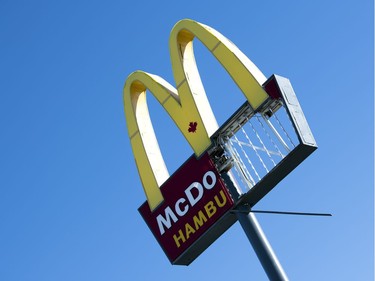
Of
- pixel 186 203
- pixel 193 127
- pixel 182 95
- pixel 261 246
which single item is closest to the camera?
pixel 261 246

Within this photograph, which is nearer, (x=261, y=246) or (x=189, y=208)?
(x=261, y=246)

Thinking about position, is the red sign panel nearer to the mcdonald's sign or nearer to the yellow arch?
the mcdonald's sign

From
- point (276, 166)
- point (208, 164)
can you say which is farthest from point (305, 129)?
point (208, 164)

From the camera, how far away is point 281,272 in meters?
20.0

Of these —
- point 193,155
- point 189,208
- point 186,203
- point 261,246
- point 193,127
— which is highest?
point 193,127

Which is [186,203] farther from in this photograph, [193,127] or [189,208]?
[193,127]

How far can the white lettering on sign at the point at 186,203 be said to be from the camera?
21406mm

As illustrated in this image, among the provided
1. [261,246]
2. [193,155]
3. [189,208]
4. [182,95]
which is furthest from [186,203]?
[182,95]

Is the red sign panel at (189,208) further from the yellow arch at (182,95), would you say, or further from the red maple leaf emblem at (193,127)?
the red maple leaf emblem at (193,127)

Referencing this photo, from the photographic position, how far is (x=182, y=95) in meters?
22.0

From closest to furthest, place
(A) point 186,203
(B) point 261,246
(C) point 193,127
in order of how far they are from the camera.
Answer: (B) point 261,246, (C) point 193,127, (A) point 186,203

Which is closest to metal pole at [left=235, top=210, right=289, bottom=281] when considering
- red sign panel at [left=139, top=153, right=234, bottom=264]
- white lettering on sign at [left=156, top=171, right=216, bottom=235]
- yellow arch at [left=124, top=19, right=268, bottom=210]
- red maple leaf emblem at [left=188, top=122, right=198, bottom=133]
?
red sign panel at [left=139, top=153, right=234, bottom=264]

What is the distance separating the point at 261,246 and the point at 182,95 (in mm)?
3958

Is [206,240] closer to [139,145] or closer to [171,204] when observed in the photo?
[171,204]
